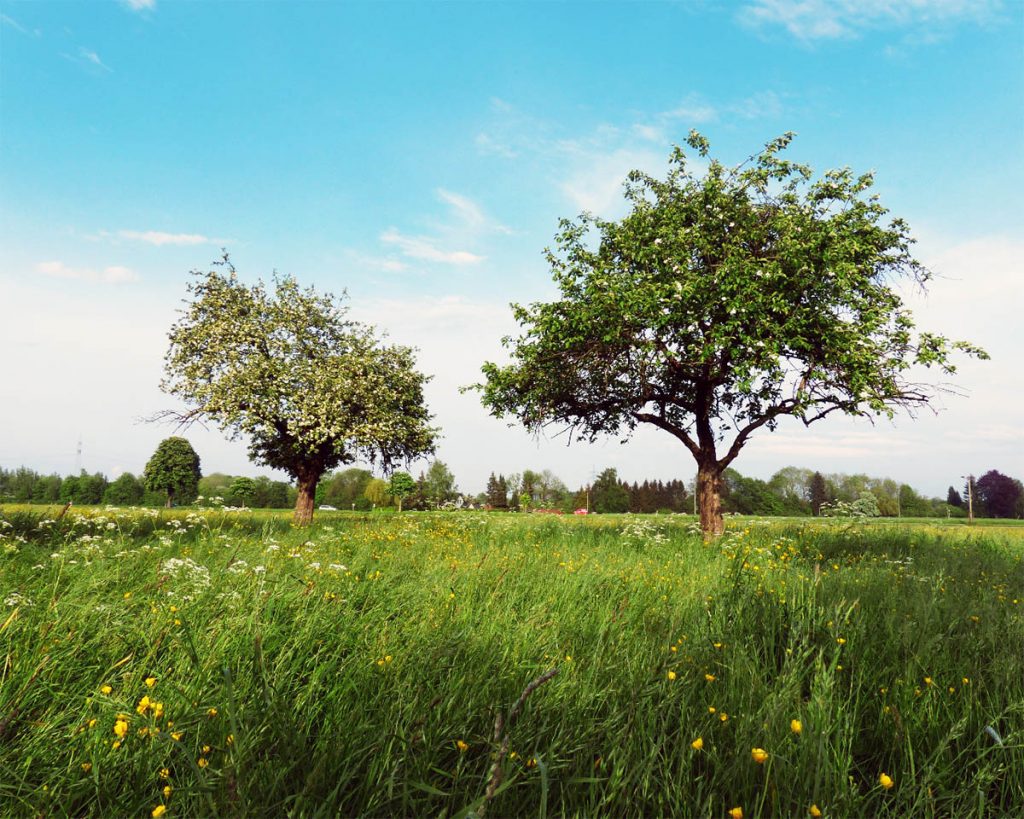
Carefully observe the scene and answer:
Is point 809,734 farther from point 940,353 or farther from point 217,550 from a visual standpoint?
point 940,353

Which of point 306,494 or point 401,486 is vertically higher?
point 306,494

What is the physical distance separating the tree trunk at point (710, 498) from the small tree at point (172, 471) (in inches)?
4017

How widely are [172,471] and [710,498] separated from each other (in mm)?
105095

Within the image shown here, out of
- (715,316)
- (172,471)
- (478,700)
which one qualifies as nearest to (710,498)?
(715,316)

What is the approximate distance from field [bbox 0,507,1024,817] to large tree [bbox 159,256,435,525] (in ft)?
56.3

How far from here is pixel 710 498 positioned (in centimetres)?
1656

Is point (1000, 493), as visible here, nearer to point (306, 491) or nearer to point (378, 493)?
point (378, 493)

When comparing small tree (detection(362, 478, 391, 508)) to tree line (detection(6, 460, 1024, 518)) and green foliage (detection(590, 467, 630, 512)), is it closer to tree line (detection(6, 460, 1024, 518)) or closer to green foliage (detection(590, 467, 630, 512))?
tree line (detection(6, 460, 1024, 518))

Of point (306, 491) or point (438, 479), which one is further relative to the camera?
point (438, 479)

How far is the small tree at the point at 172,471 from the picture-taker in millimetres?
97250

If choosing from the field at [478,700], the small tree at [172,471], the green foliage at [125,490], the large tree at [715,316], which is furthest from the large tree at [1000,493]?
the green foliage at [125,490]

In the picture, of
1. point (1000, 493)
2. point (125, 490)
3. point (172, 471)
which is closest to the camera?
point (172, 471)

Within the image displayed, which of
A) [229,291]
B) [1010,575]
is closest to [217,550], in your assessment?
[1010,575]

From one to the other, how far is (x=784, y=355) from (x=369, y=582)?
43.5 ft
